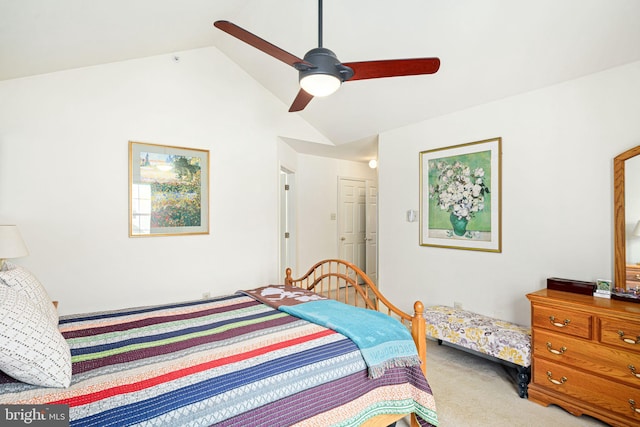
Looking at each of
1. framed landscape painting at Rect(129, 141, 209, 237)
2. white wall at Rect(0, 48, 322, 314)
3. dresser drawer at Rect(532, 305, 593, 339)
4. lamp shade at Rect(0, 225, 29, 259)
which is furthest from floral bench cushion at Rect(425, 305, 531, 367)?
lamp shade at Rect(0, 225, 29, 259)

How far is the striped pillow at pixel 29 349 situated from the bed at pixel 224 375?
22 millimetres

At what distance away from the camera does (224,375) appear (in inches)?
50.6

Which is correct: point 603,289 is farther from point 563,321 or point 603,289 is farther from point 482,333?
point 482,333

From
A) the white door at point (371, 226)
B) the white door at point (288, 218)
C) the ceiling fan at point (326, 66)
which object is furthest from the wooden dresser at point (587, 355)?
the white door at point (371, 226)

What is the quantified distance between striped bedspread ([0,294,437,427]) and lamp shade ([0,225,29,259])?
0.73 m

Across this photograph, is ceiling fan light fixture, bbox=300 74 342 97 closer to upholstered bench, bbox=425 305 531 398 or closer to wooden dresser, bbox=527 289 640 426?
wooden dresser, bbox=527 289 640 426

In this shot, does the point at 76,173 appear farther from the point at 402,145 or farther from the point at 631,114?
the point at 631,114

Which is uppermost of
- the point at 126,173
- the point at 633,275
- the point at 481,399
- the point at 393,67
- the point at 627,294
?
the point at 393,67

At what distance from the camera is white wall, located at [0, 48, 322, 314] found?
278 cm

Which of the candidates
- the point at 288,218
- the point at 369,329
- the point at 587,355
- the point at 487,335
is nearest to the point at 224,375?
the point at 369,329

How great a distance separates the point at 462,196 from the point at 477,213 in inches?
8.8

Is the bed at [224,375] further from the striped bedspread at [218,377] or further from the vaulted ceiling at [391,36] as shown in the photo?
the vaulted ceiling at [391,36]

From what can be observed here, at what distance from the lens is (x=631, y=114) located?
7.30ft

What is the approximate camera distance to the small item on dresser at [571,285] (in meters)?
2.25
